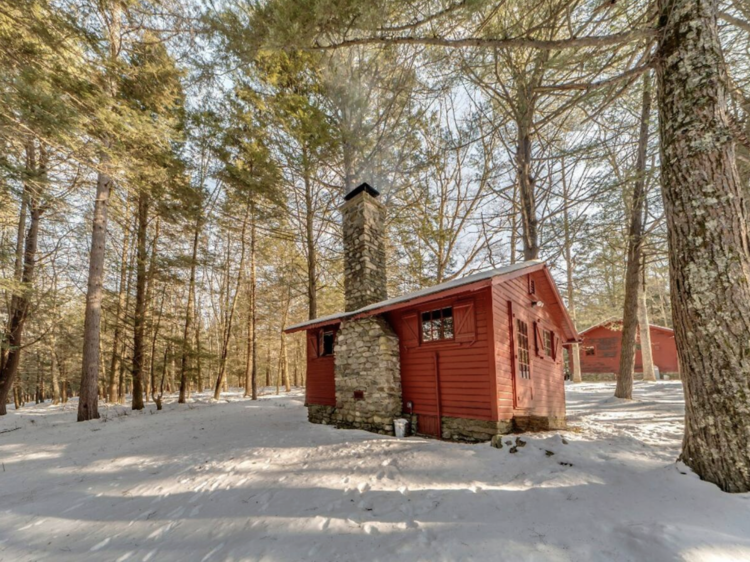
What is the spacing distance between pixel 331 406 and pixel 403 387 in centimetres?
252

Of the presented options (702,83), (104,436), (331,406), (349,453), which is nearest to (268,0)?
(702,83)

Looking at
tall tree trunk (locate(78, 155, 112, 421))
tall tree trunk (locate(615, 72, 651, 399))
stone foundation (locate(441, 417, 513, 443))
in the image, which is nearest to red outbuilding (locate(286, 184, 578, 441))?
stone foundation (locate(441, 417, 513, 443))

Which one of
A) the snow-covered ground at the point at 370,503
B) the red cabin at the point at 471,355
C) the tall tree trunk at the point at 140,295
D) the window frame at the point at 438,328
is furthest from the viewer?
the tall tree trunk at the point at 140,295

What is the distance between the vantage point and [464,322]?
21.5 feet

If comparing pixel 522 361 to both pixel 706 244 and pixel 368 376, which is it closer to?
pixel 368 376

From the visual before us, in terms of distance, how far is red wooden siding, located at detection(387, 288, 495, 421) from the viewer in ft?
20.3

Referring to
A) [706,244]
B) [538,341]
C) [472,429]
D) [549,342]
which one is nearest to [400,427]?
[472,429]

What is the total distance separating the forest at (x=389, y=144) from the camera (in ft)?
10.6

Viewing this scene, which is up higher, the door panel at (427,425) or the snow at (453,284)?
the snow at (453,284)

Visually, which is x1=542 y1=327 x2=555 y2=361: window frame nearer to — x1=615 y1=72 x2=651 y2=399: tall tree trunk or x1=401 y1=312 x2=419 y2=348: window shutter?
x1=615 y1=72 x2=651 y2=399: tall tree trunk

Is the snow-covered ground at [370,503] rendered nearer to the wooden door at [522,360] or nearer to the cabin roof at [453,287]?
the wooden door at [522,360]

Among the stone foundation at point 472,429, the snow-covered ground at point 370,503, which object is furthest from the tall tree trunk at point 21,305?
the stone foundation at point 472,429

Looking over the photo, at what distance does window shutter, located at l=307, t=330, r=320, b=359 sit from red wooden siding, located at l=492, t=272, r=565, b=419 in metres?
5.53

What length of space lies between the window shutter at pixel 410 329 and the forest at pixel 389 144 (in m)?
4.10
